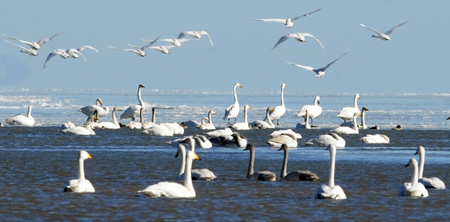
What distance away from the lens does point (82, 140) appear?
88.6 ft

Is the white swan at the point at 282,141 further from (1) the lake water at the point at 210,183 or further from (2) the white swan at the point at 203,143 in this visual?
(2) the white swan at the point at 203,143

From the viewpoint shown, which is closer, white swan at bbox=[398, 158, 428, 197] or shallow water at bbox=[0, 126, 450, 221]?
shallow water at bbox=[0, 126, 450, 221]

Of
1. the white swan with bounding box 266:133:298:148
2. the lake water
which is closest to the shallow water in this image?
the lake water

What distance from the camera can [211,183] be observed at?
15.9m

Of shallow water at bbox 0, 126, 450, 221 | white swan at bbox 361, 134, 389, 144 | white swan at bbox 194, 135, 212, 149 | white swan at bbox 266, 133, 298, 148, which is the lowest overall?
shallow water at bbox 0, 126, 450, 221

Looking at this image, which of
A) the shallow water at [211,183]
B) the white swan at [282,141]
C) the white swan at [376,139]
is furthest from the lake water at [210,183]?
the white swan at [376,139]

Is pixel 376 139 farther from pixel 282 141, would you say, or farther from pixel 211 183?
pixel 211 183

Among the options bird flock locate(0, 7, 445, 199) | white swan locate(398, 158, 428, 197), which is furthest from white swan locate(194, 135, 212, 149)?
white swan locate(398, 158, 428, 197)

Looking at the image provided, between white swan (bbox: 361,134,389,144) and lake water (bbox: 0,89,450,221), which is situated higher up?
white swan (bbox: 361,134,389,144)

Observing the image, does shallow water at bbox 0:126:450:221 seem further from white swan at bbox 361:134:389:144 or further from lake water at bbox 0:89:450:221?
white swan at bbox 361:134:389:144

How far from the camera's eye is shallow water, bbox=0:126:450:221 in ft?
39.9

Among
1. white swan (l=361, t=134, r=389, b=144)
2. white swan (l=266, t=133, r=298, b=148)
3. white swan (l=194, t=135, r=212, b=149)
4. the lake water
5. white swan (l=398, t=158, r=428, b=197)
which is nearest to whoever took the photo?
the lake water

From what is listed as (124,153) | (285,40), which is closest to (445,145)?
(285,40)

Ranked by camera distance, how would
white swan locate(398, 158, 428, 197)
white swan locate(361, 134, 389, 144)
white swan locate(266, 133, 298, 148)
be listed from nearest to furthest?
white swan locate(398, 158, 428, 197) < white swan locate(266, 133, 298, 148) < white swan locate(361, 134, 389, 144)
